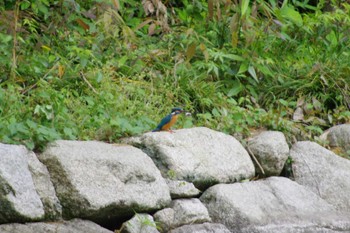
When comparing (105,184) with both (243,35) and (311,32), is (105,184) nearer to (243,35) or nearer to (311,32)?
(243,35)

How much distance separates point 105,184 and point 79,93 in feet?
5.56

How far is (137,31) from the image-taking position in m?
8.08

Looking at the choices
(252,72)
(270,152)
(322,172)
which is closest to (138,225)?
(270,152)

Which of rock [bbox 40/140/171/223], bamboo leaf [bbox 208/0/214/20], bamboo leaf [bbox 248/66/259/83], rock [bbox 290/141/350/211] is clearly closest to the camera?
rock [bbox 40/140/171/223]

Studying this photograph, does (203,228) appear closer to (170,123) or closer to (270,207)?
(270,207)

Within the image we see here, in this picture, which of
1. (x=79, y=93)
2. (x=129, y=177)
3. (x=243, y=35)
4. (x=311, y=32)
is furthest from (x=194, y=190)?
(x=311, y=32)

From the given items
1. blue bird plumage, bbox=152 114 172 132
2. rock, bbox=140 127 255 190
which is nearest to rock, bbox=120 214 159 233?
rock, bbox=140 127 255 190

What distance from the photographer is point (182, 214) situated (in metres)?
5.38

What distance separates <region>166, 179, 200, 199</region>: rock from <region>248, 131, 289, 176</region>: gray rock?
3.16 ft

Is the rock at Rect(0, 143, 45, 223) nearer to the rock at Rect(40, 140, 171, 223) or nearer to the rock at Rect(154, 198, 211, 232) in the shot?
the rock at Rect(40, 140, 171, 223)

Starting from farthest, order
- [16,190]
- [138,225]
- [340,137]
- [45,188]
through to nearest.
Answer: [340,137]
[138,225]
[45,188]
[16,190]

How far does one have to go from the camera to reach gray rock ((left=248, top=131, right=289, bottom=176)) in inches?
251

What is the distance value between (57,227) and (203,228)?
1.06 meters

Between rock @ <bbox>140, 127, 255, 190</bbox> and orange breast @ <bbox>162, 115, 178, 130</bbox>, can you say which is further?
orange breast @ <bbox>162, 115, 178, 130</bbox>
